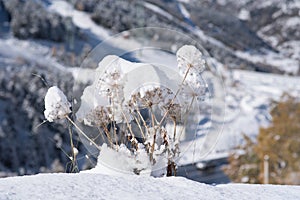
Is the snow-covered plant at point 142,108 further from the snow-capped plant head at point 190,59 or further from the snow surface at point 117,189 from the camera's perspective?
the snow surface at point 117,189

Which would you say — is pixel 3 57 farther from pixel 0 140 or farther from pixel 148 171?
pixel 148 171

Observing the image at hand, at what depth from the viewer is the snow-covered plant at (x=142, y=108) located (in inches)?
79.0

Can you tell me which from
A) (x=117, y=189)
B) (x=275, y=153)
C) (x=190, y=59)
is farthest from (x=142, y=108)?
(x=275, y=153)

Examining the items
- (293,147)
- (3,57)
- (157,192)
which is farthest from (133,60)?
(3,57)

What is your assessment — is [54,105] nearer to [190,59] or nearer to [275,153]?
[190,59]

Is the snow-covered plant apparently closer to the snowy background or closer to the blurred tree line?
the snowy background

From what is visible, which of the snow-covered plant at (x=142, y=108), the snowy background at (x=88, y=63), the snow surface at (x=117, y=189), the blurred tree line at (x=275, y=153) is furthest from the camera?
the blurred tree line at (x=275, y=153)

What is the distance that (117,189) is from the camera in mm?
1640

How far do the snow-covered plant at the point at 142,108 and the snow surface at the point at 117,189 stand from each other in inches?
9.0

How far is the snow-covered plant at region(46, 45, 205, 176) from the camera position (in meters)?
2.01

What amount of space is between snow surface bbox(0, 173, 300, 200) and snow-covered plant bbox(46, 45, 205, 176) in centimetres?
23

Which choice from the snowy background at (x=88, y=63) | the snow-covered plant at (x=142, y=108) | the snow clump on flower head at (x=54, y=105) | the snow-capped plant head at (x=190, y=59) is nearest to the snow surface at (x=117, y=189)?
the snowy background at (x=88, y=63)

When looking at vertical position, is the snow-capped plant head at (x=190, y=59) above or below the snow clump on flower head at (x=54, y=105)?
above

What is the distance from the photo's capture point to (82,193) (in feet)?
5.17
